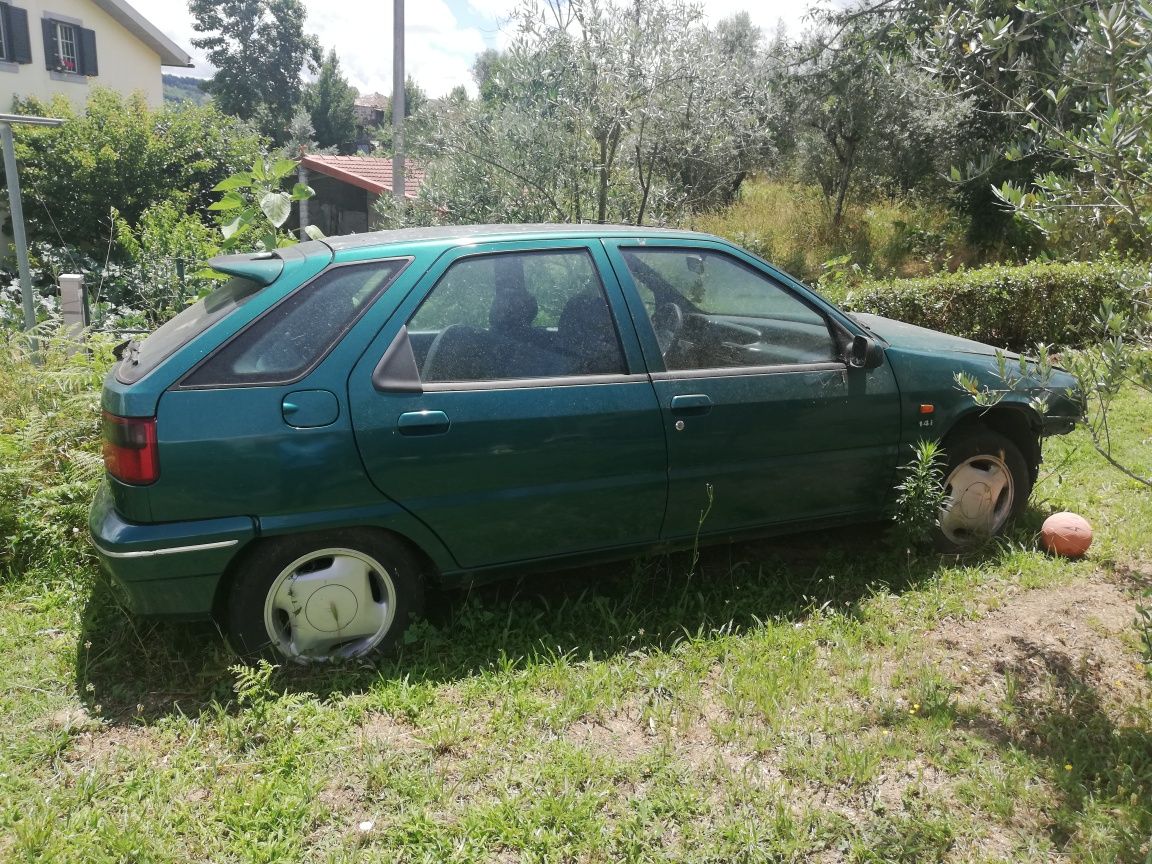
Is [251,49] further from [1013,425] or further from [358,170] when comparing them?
[1013,425]

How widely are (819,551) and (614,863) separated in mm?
2509

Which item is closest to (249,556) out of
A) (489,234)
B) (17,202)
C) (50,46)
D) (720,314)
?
(489,234)

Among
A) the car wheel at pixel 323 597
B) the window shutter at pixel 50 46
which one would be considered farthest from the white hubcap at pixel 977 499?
the window shutter at pixel 50 46

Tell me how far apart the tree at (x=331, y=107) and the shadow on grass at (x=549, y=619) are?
56.5 m

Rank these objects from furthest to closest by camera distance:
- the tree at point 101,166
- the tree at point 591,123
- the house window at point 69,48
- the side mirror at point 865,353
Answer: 1. the house window at point 69,48
2. the tree at point 101,166
3. the tree at point 591,123
4. the side mirror at point 865,353

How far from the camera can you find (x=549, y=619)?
13.2 ft

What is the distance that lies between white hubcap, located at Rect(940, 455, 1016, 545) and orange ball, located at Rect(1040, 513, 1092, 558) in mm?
227

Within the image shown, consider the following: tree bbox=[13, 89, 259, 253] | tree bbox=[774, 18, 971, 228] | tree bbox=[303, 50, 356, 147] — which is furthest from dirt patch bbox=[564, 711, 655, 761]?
tree bbox=[303, 50, 356, 147]

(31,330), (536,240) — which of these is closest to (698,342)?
(536,240)

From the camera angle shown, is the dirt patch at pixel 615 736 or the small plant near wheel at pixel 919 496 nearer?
the dirt patch at pixel 615 736

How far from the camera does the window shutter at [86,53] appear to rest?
23.2 metres

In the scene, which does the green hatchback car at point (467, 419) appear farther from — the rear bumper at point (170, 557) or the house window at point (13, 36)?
the house window at point (13, 36)

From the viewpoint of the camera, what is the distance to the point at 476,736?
321cm

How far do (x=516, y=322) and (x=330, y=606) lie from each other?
136 cm
